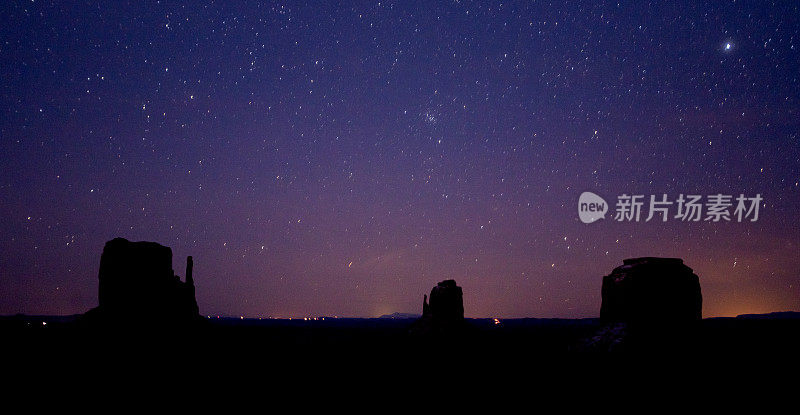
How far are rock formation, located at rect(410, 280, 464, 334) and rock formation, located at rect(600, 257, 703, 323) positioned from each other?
47328 millimetres

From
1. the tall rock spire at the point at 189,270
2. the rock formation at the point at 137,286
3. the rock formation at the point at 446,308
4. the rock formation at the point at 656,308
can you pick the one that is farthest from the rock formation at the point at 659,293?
the tall rock spire at the point at 189,270

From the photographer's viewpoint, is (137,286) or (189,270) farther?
(189,270)

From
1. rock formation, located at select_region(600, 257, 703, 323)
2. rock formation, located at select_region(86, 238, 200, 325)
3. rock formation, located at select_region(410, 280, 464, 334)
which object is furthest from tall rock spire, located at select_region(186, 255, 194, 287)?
rock formation, located at select_region(600, 257, 703, 323)

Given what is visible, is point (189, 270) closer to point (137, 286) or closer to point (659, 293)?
point (137, 286)

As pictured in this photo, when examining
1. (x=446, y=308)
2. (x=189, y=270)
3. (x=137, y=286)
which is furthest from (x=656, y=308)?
(x=189, y=270)

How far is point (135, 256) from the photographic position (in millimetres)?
53906

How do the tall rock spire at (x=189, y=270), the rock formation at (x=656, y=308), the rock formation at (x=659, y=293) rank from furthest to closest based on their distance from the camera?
1. the tall rock spire at (x=189, y=270)
2. the rock formation at (x=659, y=293)
3. the rock formation at (x=656, y=308)

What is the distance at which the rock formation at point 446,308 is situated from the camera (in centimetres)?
8881

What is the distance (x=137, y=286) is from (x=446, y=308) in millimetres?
54564

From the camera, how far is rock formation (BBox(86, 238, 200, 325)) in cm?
5109

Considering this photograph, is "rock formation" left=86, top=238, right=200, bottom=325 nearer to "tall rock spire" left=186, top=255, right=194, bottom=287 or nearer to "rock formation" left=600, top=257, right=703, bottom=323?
"tall rock spire" left=186, top=255, right=194, bottom=287

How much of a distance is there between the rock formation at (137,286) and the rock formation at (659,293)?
5115cm

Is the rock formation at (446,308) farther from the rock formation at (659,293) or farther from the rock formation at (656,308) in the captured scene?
the rock formation at (659,293)

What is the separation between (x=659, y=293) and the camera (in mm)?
41625
